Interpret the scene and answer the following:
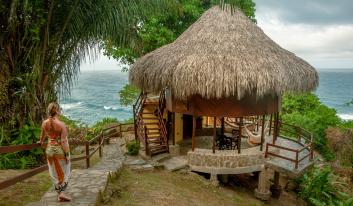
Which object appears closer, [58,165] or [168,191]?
[58,165]

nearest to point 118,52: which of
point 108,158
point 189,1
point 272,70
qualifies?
point 189,1

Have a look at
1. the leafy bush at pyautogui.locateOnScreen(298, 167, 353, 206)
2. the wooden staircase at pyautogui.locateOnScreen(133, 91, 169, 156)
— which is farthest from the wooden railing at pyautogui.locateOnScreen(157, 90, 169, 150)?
the leafy bush at pyautogui.locateOnScreen(298, 167, 353, 206)

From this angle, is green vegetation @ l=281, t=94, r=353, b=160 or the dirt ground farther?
green vegetation @ l=281, t=94, r=353, b=160

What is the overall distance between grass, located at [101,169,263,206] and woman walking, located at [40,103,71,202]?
1.33 m

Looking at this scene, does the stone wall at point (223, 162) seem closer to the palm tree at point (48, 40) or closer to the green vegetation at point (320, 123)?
the palm tree at point (48, 40)

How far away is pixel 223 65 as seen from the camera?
10844mm

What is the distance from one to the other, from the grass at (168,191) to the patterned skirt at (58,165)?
1.30m

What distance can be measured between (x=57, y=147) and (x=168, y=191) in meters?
4.10

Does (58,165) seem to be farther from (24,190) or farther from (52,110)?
(24,190)

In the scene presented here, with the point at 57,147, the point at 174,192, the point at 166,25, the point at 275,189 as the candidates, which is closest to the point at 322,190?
the point at 275,189

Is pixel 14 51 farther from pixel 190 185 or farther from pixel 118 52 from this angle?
pixel 118 52

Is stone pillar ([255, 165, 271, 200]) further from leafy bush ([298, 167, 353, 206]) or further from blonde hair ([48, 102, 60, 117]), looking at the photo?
blonde hair ([48, 102, 60, 117])

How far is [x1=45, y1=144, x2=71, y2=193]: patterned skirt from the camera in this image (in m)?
5.75

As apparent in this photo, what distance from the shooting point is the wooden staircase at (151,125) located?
1214cm
